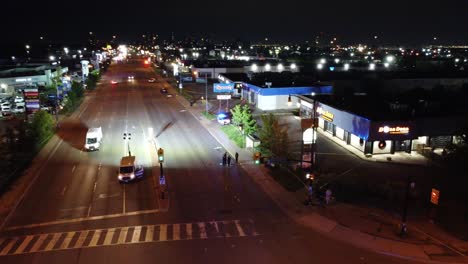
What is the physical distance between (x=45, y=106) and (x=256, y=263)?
2518 inches

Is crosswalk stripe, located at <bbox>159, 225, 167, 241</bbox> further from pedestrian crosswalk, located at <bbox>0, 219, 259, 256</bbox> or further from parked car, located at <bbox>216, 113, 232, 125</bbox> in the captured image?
parked car, located at <bbox>216, 113, 232, 125</bbox>

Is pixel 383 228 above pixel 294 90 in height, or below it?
below

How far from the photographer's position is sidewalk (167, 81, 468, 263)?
23172 mm

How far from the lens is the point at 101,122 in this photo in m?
61.1

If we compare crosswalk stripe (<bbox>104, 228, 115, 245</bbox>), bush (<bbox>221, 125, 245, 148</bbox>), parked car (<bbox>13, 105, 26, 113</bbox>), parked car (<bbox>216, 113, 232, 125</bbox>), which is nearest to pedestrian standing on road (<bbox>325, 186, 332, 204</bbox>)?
crosswalk stripe (<bbox>104, 228, 115, 245</bbox>)

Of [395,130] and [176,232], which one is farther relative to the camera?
[395,130]

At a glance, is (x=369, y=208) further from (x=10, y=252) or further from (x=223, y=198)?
(x=10, y=252)

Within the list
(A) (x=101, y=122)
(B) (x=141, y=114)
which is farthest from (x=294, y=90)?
(A) (x=101, y=122)

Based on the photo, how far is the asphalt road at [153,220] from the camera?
2250cm

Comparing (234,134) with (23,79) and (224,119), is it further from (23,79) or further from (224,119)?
(23,79)

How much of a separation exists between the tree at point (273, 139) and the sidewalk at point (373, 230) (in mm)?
6863

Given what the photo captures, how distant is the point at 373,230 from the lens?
25.8m

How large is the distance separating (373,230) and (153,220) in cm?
1541

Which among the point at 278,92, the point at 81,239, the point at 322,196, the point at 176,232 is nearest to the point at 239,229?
the point at 176,232
